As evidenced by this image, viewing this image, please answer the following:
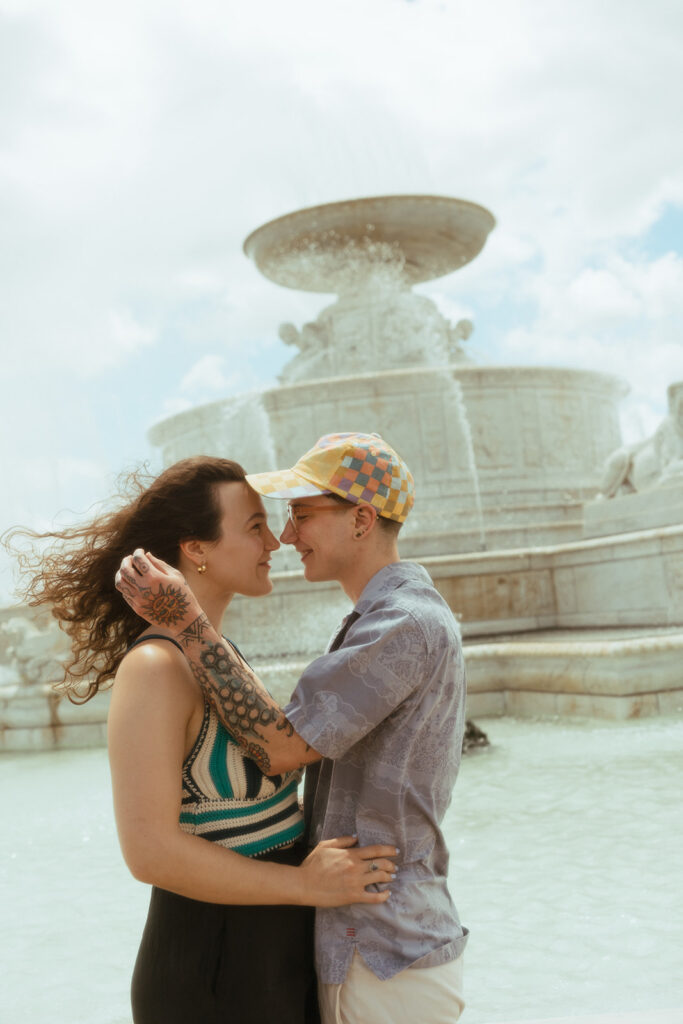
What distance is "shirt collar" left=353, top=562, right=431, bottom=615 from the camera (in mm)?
1685

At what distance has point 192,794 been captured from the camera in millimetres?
1604

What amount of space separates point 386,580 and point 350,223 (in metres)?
18.9

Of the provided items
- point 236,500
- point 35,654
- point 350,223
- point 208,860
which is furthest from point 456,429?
point 208,860

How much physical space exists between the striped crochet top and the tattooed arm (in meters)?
0.06

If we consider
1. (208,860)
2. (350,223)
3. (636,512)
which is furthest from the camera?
(350,223)

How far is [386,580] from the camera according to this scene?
1.70m

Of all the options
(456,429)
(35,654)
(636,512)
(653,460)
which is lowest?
(35,654)

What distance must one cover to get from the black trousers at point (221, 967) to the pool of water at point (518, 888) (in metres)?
1.59

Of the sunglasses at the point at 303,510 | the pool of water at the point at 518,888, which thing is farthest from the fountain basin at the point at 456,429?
the sunglasses at the point at 303,510

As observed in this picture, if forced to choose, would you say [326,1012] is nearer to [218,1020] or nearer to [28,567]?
[218,1020]

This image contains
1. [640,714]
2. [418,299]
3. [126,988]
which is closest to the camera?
[126,988]

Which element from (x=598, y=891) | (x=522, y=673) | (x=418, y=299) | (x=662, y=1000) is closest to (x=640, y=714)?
(x=522, y=673)

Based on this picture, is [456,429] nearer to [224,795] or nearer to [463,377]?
[463,377]

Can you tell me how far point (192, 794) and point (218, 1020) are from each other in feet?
1.13
